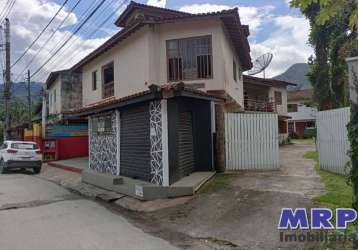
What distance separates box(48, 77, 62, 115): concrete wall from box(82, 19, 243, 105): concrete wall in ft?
42.0

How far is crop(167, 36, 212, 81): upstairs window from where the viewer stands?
15.5m

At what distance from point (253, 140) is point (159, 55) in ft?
19.7

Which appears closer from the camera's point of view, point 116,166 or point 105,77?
point 116,166

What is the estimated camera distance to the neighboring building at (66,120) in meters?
26.8

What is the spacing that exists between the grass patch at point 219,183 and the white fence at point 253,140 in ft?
3.75

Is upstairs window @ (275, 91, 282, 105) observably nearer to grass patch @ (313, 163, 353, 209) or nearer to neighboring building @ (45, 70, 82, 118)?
neighboring building @ (45, 70, 82, 118)

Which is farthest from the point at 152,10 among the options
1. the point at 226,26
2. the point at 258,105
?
the point at 258,105

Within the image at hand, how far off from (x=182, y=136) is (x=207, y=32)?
562cm

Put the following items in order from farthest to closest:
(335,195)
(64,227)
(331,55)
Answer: (331,55) → (335,195) → (64,227)

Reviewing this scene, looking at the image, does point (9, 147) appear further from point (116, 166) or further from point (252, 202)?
point (252, 202)

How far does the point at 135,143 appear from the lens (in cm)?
1267

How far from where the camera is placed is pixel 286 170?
13.7 meters

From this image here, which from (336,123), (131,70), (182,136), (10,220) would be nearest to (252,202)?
(182,136)

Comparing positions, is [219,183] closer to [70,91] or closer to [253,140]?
[253,140]
